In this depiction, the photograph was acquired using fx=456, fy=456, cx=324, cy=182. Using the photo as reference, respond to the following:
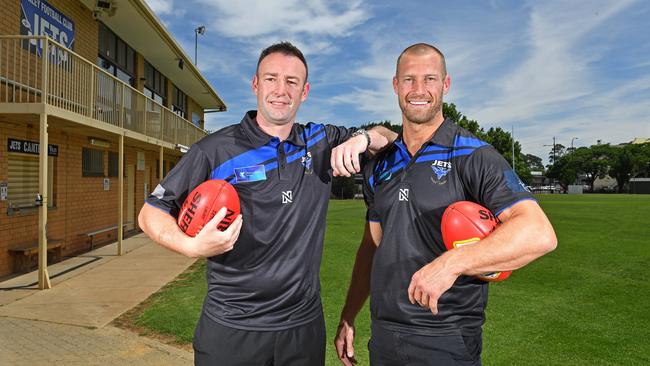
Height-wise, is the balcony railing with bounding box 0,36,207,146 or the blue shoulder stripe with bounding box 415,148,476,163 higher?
the balcony railing with bounding box 0,36,207,146

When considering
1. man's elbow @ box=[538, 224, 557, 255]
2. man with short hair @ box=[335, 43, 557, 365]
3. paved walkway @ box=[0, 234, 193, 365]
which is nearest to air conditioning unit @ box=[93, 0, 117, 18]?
paved walkway @ box=[0, 234, 193, 365]

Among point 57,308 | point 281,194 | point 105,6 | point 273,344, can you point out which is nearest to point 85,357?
point 57,308

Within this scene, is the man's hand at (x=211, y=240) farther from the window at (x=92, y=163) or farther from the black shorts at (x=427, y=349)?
the window at (x=92, y=163)

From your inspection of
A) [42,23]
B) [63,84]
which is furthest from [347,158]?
[42,23]

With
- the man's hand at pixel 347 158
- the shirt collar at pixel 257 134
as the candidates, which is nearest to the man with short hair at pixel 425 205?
the man's hand at pixel 347 158

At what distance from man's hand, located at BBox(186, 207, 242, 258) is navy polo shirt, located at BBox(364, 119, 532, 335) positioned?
913mm

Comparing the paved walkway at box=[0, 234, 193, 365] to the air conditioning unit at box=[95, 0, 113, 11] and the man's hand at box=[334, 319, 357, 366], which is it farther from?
the air conditioning unit at box=[95, 0, 113, 11]

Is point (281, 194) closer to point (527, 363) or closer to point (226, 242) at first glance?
point (226, 242)

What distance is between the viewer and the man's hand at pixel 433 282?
6.09 feet

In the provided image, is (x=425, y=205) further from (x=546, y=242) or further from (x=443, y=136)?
(x=546, y=242)

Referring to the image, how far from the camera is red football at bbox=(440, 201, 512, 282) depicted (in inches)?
81.8

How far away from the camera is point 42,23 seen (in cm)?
1052

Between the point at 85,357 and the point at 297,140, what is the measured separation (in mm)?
3863

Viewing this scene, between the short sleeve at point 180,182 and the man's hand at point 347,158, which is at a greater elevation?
the man's hand at point 347,158
